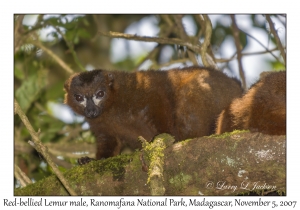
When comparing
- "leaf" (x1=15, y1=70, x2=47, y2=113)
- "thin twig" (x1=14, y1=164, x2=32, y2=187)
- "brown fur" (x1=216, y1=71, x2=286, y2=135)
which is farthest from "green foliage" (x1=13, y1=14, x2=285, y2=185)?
"brown fur" (x1=216, y1=71, x2=286, y2=135)

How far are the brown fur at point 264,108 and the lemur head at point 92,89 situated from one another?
267cm

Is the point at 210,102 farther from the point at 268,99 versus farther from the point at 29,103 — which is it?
the point at 29,103

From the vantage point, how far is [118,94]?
313 inches

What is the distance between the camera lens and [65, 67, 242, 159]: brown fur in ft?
24.5

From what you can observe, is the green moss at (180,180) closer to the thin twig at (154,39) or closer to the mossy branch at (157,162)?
the mossy branch at (157,162)

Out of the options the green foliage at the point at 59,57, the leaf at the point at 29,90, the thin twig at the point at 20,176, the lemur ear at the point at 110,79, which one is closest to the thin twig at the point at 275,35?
the green foliage at the point at 59,57

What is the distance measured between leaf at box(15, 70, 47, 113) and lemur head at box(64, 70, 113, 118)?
4.80ft

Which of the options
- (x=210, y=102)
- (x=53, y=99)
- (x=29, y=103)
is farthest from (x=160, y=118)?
(x=53, y=99)

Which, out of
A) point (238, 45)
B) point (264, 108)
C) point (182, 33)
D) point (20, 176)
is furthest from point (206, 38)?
point (20, 176)

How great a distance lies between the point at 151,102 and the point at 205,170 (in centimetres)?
234

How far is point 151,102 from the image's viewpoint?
760 cm

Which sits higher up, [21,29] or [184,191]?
[21,29]

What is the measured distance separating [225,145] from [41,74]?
533 centimetres

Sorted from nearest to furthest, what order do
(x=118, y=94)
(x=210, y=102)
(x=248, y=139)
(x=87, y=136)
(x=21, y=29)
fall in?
1. (x=248, y=139)
2. (x=210, y=102)
3. (x=118, y=94)
4. (x=21, y=29)
5. (x=87, y=136)
